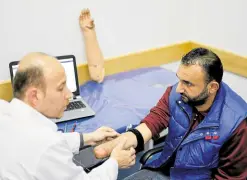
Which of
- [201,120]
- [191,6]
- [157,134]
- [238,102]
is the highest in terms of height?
[191,6]

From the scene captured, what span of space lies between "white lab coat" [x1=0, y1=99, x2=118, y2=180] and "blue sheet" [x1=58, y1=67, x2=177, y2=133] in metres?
0.68

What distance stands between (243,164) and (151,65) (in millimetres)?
1529

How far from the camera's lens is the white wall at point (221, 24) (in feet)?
9.12

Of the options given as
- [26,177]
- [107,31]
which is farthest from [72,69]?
[26,177]

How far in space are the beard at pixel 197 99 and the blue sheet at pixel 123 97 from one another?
15.6 inches

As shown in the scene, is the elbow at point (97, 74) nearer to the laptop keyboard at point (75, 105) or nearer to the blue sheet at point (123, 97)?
the blue sheet at point (123, 97)

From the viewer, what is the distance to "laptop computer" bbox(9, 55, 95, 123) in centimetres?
208

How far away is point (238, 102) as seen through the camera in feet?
5.50

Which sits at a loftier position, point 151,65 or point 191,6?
point 191,6

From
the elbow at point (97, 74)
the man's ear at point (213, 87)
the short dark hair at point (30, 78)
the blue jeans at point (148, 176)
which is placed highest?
the short dark hair at point (30, 78)

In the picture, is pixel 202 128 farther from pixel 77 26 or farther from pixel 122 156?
pixel 77 26

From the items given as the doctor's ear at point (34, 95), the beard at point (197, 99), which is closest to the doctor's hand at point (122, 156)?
the beard at point (197, 99)

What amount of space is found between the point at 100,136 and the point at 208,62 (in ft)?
2.22

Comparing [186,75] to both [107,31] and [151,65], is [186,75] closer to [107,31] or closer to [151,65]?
[107,31]
